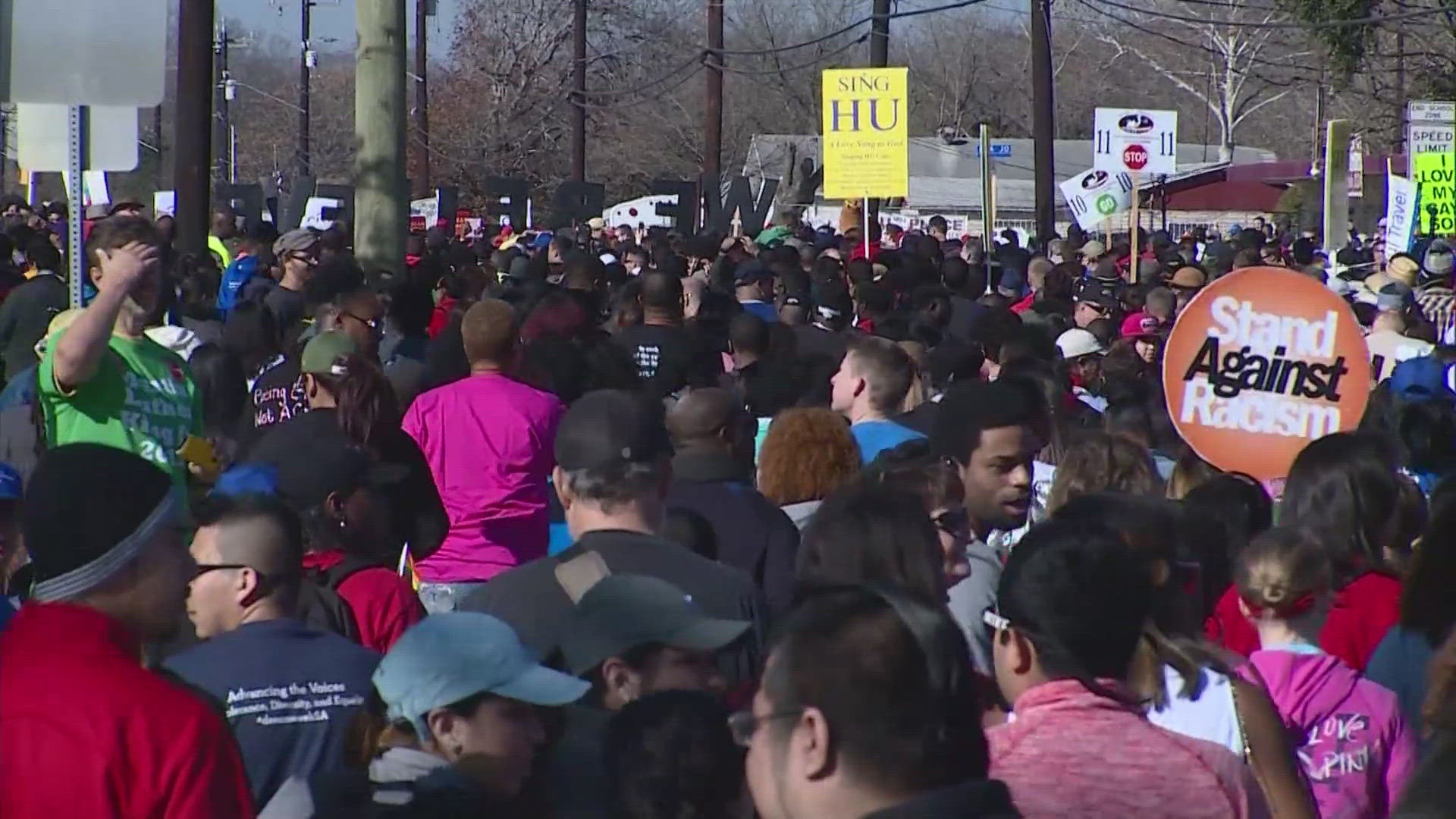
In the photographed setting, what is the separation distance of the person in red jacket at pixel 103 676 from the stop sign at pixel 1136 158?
21145mm

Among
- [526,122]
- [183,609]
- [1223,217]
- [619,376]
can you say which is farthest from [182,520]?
[1223,217]

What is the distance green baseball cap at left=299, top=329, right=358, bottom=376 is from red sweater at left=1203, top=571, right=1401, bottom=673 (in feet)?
9.66

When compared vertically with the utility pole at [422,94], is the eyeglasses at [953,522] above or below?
below

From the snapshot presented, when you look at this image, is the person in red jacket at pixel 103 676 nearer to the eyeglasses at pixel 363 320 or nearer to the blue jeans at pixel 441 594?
the blue jeans at pixel 441 594

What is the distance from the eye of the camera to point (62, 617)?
3.17 m

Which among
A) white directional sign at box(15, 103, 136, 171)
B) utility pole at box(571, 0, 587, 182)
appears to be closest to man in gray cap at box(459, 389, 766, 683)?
white directional sign at box(15, 103, 136, 171)

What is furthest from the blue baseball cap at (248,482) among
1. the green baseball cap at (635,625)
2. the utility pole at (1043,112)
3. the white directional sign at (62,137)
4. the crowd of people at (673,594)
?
the utility pole at (1043,112)

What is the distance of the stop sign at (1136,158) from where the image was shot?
77.6 ft

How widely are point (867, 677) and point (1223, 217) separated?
71760 millimetres

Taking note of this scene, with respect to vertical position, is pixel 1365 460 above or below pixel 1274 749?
above

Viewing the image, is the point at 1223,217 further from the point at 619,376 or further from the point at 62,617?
the point at 62,617

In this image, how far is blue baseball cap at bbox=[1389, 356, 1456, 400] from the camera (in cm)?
924

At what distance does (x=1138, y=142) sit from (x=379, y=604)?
19.8 m

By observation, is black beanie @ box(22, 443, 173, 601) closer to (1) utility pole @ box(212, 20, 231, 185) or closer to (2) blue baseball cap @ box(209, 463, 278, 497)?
(2) blue baseball cap @ box(209, 463, 278, 497)
